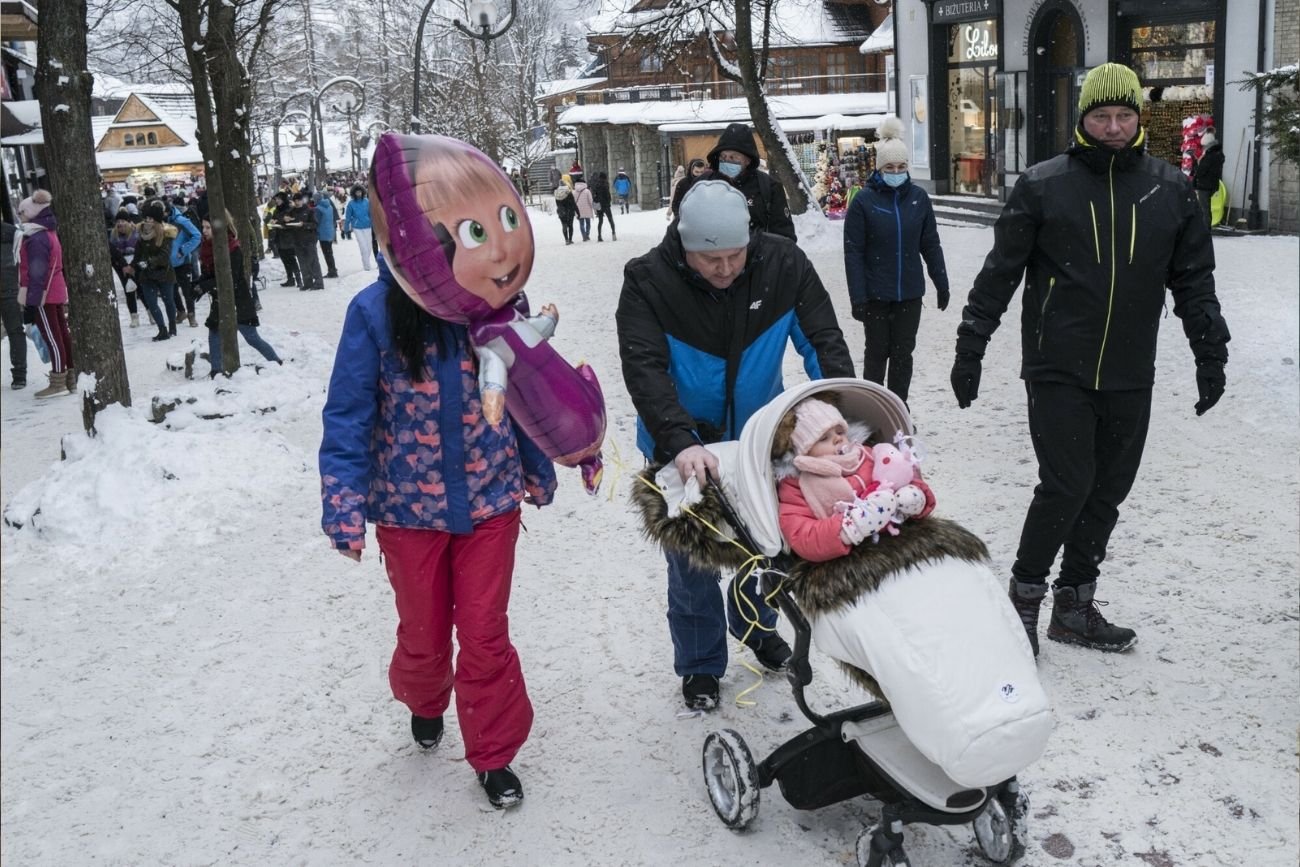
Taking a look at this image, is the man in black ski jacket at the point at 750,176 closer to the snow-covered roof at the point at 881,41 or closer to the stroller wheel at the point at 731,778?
the stroller wheel at the point at 731,778

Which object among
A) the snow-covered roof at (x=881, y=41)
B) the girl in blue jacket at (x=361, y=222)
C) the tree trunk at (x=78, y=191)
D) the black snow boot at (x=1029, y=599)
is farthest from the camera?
the snow-covered roof at (x=881, y=41)

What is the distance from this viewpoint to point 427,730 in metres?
4.22

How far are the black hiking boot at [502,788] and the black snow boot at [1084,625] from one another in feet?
7.51

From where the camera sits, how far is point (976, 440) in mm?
7805

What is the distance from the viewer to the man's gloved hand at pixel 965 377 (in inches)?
176

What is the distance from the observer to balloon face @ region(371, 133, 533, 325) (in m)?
3.46

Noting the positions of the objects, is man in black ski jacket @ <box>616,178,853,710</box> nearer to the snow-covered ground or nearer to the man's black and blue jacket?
the man's black and blue jacket

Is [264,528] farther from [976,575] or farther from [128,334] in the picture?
[128,334]

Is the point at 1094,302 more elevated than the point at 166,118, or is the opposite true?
the point at 166,118

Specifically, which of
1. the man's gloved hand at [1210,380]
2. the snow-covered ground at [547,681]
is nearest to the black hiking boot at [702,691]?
the snow-covered ground at [547,681]

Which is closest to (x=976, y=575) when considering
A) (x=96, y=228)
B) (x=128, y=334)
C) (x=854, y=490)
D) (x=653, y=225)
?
(x=854, y=490)

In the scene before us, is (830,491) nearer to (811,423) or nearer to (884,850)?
(811,423)

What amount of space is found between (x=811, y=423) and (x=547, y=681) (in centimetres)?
197

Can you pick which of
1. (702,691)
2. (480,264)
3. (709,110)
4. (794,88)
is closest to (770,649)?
(702,691)
